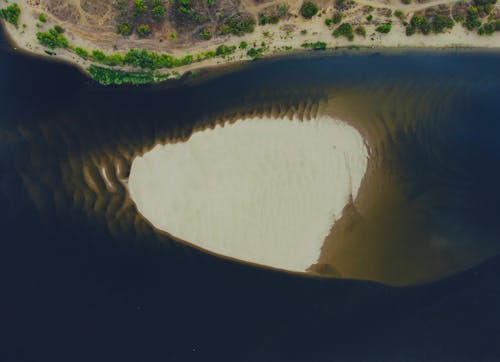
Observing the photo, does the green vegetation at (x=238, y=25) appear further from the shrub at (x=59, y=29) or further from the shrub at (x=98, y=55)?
the shrub at (x=59, y=29)

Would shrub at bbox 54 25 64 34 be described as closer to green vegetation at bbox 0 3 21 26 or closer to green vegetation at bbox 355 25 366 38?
green vegetation at bbox 0 3 21 26

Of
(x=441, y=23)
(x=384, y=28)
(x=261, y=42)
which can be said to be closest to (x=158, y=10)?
(x=261, y=42)

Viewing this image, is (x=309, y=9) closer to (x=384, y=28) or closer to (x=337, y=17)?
(x=337, y=17)

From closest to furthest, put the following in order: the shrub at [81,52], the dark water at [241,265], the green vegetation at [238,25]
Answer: the dark water at [241,265]
the shrub at [81,52]
the green vegetation at [238,25]

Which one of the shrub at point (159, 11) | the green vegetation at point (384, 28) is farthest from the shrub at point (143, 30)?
the green vegetation at point (384, 28)

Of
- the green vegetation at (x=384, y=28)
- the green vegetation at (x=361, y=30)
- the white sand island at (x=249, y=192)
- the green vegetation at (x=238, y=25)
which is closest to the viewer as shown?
the white sand island at (x=249, y=192)

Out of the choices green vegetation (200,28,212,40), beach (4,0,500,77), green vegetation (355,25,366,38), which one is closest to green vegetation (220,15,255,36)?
beach (4,0,500,77)

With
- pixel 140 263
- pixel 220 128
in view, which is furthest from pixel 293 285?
pixel 220 128
